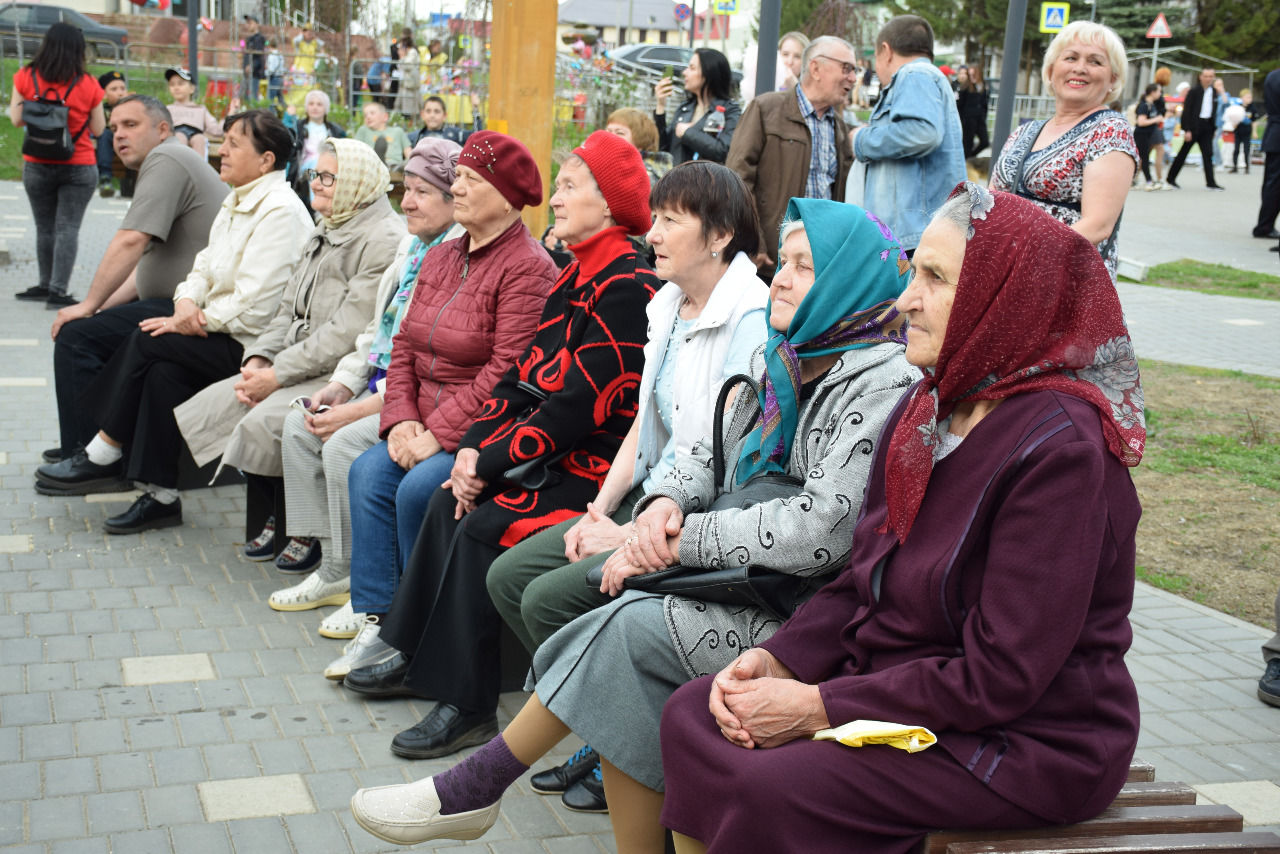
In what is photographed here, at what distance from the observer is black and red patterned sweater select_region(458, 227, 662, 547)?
404cm

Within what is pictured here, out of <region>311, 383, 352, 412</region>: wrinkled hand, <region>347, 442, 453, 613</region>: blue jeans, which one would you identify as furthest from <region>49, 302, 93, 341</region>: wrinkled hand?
<region>347, 442, 453, 613</region>: blue jeans

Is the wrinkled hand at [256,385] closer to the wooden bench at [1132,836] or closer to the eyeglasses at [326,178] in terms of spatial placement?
the eyeglasses at [326,178]

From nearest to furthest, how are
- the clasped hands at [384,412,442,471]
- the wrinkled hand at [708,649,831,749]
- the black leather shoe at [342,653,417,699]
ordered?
the wrinkled hand at [708,649,831,749] → the black leather shoe at [342,653,417,699] → the clasped hands at [384,412,442,471]

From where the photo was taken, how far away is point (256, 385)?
215 inches

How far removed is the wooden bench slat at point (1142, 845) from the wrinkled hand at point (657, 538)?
1.07 meters

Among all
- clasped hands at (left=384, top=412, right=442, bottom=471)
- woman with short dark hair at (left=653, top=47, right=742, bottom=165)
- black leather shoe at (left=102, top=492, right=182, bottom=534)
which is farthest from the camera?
woman with short dark hair at (left=653, top=47, right=742, bottom=165)

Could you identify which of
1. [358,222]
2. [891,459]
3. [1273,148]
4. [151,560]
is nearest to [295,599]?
[151,560]

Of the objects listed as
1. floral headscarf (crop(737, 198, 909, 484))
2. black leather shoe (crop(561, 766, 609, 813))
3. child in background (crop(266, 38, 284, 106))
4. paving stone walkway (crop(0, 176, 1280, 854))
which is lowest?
paving stone walkway (crop(0, 176, 1280, 854))

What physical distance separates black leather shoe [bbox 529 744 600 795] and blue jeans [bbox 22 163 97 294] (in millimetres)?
8745

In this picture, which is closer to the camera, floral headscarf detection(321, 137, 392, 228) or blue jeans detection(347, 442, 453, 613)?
blue jeans detection(347, 442, 453, 613)

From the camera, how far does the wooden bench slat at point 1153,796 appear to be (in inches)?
95.8

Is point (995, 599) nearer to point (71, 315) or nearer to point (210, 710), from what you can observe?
point (210, 710)

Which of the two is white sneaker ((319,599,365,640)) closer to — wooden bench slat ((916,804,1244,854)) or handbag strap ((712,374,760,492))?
handbag strap ((712,374,760,492))

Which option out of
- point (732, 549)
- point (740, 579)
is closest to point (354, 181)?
point (732, 549)
